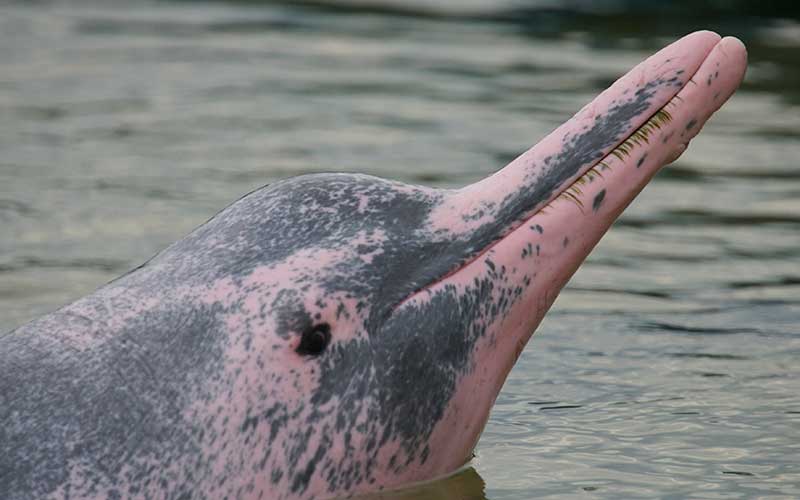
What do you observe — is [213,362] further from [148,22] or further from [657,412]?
[148,22]

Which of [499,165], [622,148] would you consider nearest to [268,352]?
[622,148]

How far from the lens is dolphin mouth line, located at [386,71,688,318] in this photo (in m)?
5.82

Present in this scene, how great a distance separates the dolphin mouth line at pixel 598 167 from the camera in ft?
19.1

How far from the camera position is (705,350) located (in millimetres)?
7965

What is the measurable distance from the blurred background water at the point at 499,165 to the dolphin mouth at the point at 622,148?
37.6 inches

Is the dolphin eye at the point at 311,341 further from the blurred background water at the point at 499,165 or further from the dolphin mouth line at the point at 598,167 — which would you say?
the blurred background water at the point at 499,165

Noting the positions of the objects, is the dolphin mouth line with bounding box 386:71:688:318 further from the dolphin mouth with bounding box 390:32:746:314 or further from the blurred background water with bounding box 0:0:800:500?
the blurred background water with bounding box 0:0:800:500

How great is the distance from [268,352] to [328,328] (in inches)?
7.9

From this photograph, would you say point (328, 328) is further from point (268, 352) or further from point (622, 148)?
point (622, 148)

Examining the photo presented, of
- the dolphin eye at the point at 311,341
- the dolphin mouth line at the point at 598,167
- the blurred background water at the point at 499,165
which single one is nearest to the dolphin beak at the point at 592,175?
the dolphin mouth line at the point at 598,167

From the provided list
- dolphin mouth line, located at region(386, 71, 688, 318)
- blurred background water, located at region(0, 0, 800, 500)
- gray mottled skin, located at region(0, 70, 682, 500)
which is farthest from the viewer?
blurred background water, located at region(0, 0, 800, 500)

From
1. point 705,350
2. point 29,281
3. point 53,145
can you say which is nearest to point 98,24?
point 53,145

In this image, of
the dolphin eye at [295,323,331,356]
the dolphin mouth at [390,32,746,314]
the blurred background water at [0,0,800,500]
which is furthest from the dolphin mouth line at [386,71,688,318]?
the blurred background water at [0,0,800,500]

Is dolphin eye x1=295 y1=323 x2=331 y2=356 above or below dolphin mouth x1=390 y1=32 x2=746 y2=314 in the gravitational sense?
below
